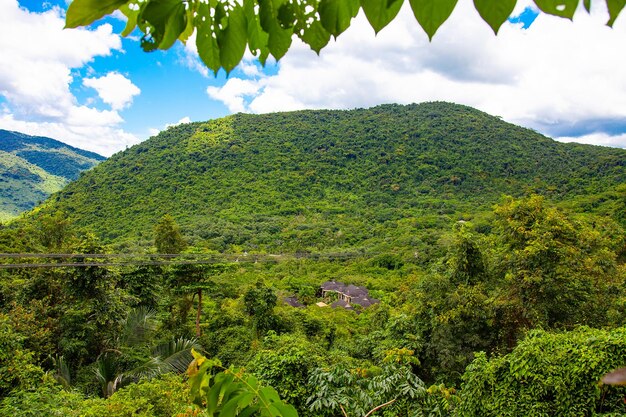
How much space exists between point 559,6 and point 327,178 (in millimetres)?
52753

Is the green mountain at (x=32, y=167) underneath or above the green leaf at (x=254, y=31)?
above

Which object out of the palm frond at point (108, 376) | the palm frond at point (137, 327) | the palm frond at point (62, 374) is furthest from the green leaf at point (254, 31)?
the palm frond at point (137, 327)

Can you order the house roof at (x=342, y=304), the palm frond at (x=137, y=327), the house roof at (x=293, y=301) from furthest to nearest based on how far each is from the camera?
the house roof at (x=342, y=304)
the house roof at (x=293, y=301)
the palm frond at (x=137, y=327)

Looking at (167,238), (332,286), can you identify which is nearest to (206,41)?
(167,238)

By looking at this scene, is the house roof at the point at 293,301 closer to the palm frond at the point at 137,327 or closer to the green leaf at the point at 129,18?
the palm frond at the point at 137,327

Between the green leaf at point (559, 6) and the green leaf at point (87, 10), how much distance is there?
393 millimetres

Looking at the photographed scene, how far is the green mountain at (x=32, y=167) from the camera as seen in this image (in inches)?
2850

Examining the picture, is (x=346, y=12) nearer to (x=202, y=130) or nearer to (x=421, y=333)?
(x=421, y=333)

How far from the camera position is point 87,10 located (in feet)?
1.25

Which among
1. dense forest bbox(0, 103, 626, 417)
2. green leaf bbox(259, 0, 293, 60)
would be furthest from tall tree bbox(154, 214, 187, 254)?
green leaf bbox(259, 0, 293, 60)

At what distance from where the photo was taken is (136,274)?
10.9 metres

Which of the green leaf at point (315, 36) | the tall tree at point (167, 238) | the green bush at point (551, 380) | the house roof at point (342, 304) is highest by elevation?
the green leaf at point (315, 36)

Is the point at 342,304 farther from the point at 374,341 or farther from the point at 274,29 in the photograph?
the point at 274,29

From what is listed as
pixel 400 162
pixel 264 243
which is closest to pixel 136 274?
pixel 264 243
